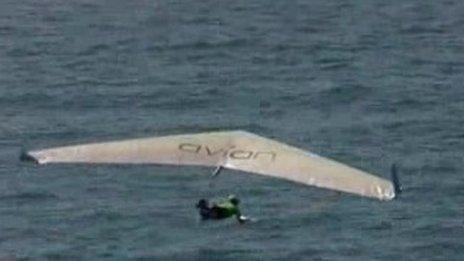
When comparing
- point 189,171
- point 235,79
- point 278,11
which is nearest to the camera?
point 189,171

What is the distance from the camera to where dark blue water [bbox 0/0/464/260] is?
86.2m

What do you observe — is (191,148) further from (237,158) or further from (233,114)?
A: (233,114)

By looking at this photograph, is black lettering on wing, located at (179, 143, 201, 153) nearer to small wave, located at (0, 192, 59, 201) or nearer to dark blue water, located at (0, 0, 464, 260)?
dark blue water, located at (0, 0, 464, 260)

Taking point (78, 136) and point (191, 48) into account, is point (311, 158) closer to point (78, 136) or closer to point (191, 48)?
point (78, 136)

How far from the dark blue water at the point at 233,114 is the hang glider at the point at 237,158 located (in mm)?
6018

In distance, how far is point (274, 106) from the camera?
11038cm

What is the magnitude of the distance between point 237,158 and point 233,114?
104ft

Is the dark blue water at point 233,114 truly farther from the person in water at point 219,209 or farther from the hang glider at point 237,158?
the hang glider at point 237,158

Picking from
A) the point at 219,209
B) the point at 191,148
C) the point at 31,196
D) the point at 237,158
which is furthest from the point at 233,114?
the point at 237,158

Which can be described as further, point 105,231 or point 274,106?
point 274,106

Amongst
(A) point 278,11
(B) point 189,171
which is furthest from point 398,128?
(A) point 278,11

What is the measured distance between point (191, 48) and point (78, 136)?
93.3 feet

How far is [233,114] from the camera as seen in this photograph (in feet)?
357

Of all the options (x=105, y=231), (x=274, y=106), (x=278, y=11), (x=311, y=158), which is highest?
(x=311, y=158)
